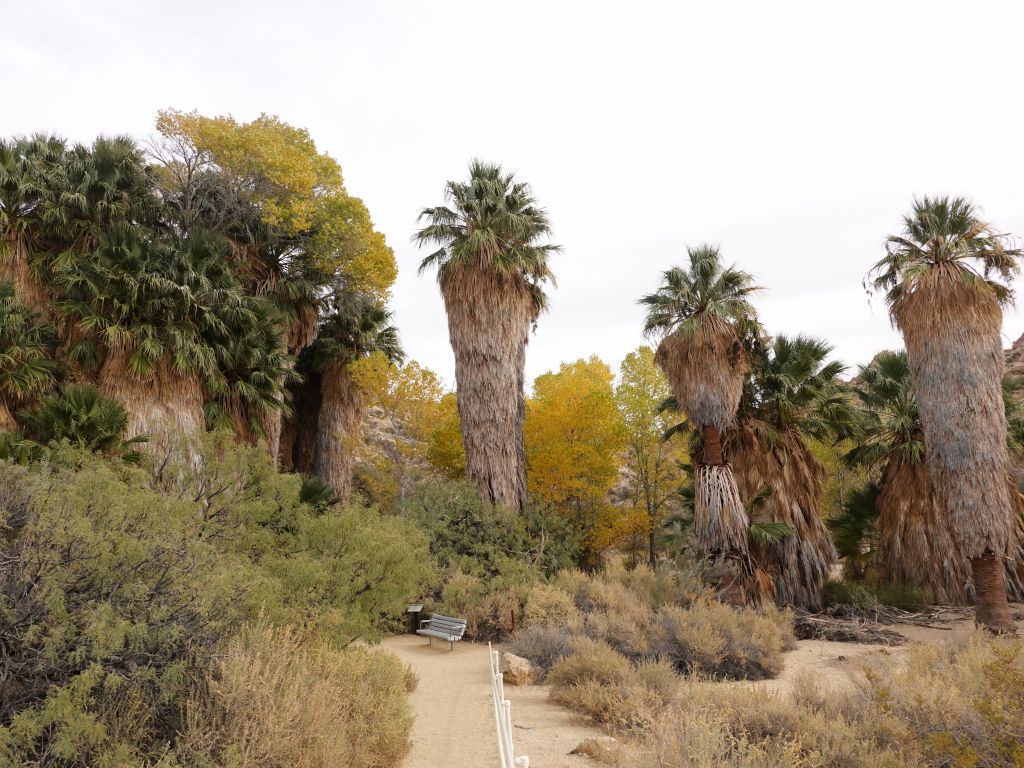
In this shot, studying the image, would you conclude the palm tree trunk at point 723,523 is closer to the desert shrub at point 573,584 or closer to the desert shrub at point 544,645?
the desert shrub at point 573,584

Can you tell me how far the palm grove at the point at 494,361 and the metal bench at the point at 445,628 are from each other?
5622 millimetres

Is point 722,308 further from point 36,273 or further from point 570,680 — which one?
point 36,273

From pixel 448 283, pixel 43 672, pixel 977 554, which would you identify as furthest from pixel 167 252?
pixel 977 554

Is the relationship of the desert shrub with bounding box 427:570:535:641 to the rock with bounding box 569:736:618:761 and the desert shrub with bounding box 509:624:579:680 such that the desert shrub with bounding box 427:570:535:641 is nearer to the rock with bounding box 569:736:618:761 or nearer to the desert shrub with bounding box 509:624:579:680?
the desert shrub with bounding box 509:624:579:680

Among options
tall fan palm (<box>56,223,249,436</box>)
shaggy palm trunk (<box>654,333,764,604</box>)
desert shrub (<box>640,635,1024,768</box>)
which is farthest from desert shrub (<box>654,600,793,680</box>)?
tall fan palm (<box>56,223,249,436</box>)

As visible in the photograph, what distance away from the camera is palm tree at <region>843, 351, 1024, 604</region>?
17547 millimetres

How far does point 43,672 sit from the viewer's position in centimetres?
528

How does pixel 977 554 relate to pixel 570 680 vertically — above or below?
above

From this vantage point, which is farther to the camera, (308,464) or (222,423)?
(308,464)

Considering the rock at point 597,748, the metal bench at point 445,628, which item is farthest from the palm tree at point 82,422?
the rock at point 597,748

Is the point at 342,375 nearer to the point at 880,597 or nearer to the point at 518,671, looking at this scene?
the point at 518,671

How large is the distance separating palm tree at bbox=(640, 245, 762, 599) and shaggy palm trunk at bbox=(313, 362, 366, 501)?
44.2ft

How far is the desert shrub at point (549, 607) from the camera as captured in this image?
14227mm

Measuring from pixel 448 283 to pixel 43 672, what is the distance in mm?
17780
